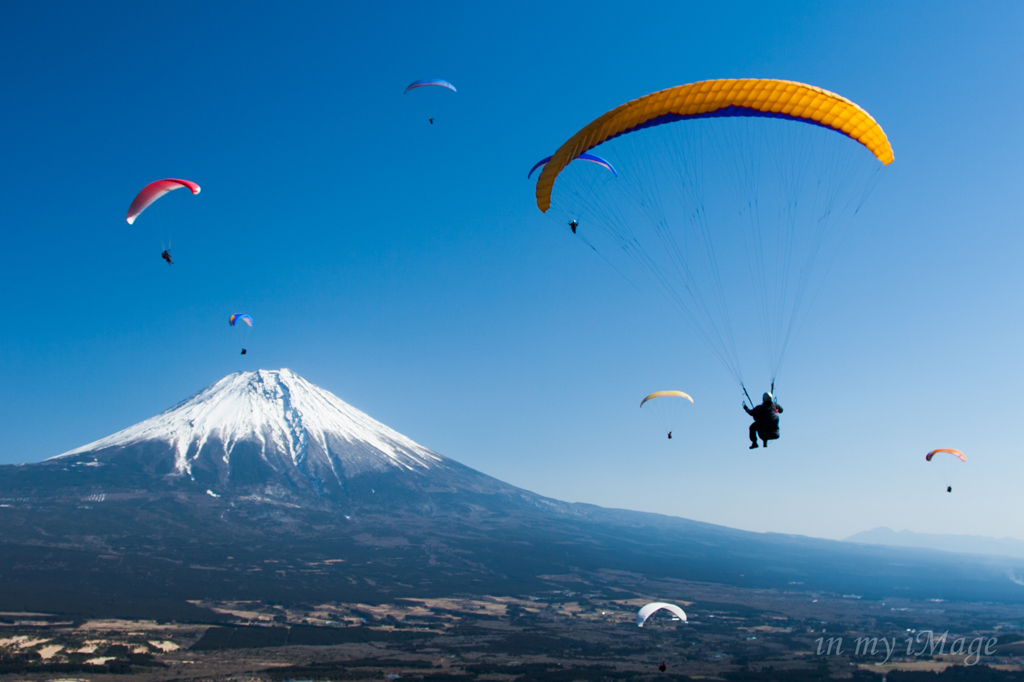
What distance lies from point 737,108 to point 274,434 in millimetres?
153362

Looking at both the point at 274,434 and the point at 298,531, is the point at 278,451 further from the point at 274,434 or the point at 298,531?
the point at 298,531

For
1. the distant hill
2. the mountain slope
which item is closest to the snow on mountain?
the mountain slope

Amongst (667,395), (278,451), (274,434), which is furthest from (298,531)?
(667,395)

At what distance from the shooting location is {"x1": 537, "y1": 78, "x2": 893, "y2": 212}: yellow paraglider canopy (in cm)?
1041

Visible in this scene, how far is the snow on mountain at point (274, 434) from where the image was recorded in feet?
447

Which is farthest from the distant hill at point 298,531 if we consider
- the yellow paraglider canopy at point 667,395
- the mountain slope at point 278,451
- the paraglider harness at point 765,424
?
the paraglider harness at point 765,424

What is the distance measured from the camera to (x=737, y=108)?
35.1 feet

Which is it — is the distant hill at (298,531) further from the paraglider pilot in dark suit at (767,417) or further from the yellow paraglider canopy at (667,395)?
the paraglider pilot in dark suit at (767,417)

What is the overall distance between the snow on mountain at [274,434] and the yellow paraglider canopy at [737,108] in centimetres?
13654

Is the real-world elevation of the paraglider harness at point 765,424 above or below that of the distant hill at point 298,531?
above

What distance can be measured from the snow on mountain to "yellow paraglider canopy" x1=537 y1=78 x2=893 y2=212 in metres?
137

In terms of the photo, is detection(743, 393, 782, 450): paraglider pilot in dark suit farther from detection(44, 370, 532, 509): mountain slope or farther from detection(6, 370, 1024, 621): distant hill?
detection(44, 370, 532, 509): mountain slope

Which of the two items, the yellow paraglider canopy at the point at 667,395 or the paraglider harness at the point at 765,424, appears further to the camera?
the yellow paraglider canopy at the point at 667,395

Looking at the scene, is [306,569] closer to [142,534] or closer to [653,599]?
[142,534]
